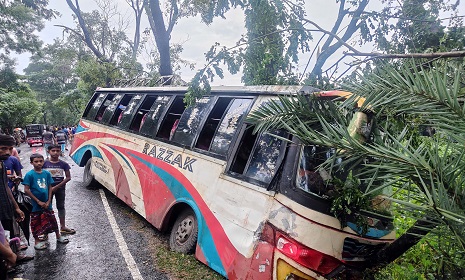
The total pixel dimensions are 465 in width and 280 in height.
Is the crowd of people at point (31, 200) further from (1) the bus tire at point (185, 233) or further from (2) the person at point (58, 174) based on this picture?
(1) the bus tire at point (185, 233)

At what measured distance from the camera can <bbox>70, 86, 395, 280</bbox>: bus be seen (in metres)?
2.83

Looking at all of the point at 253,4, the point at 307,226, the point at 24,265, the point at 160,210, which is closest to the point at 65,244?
the point at 24,265

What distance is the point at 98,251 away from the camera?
4457 millimetres

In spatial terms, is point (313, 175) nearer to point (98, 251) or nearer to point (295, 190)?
point (295, 190)

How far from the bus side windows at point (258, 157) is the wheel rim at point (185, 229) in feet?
3.75

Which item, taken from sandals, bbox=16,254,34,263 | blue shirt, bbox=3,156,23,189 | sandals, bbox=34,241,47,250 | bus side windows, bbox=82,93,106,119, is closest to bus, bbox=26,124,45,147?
bus side windows, bbox=82,93,106,119

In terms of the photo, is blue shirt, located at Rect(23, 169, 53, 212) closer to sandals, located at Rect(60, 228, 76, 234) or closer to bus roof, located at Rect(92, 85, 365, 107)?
sandals, located at Rect(60, 228, 76, 234)

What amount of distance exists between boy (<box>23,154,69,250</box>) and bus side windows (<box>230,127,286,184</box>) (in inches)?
113

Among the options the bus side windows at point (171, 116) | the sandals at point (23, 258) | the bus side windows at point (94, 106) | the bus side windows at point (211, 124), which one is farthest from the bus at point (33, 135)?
the bus side windows at point (211, 124)

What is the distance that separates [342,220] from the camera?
9.32ft

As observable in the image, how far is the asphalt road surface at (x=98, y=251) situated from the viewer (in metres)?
3.85

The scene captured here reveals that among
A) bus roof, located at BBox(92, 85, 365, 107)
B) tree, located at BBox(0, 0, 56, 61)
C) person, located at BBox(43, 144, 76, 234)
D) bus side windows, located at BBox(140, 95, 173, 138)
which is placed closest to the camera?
bus roof, located at BBox(92, 85, 365, 107)

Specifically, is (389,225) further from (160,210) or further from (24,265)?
(24,265)

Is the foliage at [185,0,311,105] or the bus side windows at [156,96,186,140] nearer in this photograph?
the foliage at [185,0,311,105]
